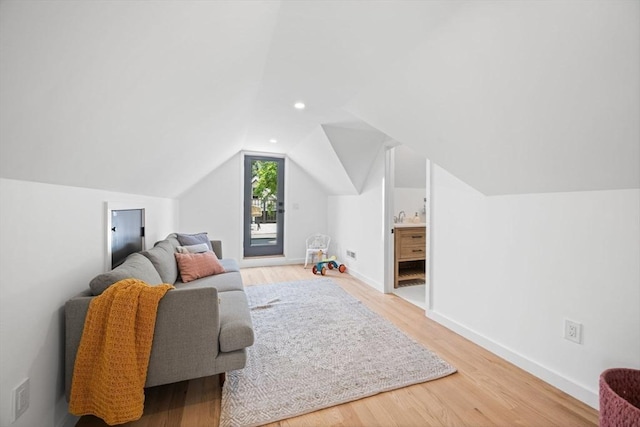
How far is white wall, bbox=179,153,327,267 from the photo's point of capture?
4.81 meters

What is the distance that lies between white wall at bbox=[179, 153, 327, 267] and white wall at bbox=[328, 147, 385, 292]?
558mm

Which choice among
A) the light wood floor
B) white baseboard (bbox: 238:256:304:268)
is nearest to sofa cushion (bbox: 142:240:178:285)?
the light wood floor

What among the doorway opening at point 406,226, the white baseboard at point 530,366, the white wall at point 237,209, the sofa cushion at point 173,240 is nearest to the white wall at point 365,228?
the doorway opening at point 406,226

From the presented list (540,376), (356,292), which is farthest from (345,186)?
(540,376)

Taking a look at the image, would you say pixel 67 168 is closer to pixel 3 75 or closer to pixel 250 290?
pixel 3 75

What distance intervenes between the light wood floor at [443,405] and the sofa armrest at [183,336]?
24 centimetres

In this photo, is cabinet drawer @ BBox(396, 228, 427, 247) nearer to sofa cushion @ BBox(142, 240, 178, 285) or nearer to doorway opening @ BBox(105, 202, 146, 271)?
sofa cushion @ BBox(142, 240, 178, 285)

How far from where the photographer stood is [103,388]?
4.22 ft

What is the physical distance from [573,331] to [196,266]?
304 centimetres

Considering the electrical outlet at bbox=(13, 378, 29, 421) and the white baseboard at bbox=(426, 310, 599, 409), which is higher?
the electrical outlet at bbox=(13, 378, 29, 421)

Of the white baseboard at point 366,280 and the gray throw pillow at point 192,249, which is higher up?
the gray throw pillow at point 192,249

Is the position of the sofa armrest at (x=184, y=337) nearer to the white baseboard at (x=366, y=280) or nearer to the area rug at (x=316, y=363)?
the area rug at (x=316, y=363)

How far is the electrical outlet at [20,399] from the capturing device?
1058mm

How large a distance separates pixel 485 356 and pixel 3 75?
9.82 feet
